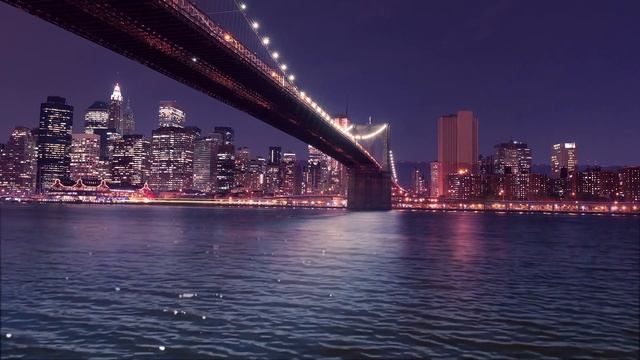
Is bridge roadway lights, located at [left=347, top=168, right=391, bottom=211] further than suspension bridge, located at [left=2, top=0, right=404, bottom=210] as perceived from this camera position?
Yes

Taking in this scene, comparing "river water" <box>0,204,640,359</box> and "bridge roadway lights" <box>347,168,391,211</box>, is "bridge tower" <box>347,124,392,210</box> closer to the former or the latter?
Answer: "bridge roadway lights" <box>347,168,391,211</box>

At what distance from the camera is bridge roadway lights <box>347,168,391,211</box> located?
11825cm

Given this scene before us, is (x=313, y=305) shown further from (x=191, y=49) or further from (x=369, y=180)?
(x=369, y=180)

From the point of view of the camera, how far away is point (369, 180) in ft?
390

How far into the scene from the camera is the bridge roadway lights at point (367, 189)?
118250 millimetres

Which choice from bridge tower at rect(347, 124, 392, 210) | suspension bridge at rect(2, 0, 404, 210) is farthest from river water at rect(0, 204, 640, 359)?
bridge tower at rect(347, 124, 392, 210)

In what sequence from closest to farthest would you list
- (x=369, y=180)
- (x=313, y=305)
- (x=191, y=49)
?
1. (x=313, y=305)
2. (x=191, y=49)
3. (x=369, y=180)

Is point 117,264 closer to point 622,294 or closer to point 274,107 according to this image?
point 622,294

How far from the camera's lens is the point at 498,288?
21.7 meters

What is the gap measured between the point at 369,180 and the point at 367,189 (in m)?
1.75

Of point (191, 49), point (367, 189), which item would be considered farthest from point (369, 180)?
point (191, 49)

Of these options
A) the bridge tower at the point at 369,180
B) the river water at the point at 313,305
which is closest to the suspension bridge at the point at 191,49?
the river water at the point at 313,305

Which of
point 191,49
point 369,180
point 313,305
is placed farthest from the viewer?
point 369,180

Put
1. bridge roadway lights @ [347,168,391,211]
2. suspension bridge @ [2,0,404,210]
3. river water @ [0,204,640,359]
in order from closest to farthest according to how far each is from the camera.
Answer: river water @ [0,204,640,359]
suspension bridge @ [2,0,404,210]
bridge roadway lights @ [347,168,391,211]
